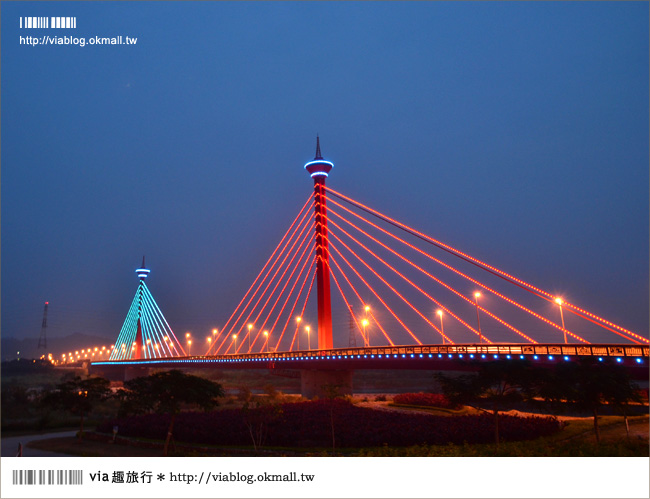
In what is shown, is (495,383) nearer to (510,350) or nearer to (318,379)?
(510,350)

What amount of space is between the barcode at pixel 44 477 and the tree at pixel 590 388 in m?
16.2

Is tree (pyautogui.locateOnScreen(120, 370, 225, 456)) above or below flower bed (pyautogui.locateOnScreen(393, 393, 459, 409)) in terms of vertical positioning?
above

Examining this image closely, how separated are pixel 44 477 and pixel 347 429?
16430mm

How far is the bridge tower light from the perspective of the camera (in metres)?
44.2

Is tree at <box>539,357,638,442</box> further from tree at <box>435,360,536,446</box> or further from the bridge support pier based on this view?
the bridge support pier

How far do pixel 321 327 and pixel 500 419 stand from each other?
23.6 metres

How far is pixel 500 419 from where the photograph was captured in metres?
22.9

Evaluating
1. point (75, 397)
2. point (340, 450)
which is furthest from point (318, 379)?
point (340, 450)

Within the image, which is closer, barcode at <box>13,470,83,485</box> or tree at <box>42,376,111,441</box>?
barcode at <box>13,470,83,485</box>

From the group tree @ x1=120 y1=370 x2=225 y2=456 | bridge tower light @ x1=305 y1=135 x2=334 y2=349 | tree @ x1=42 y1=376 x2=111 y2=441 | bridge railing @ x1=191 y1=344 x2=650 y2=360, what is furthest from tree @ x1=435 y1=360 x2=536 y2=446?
bridge tower light @ x1=305 y1=135 x2=334 y2=349

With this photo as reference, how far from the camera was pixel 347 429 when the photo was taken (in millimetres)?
21250

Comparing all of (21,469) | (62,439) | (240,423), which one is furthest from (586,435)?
(62,439)

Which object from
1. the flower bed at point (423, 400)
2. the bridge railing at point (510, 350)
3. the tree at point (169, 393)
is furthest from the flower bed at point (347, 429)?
the flower bed at point (423, 400)

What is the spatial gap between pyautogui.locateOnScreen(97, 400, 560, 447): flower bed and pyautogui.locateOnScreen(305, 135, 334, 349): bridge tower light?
18082mm
